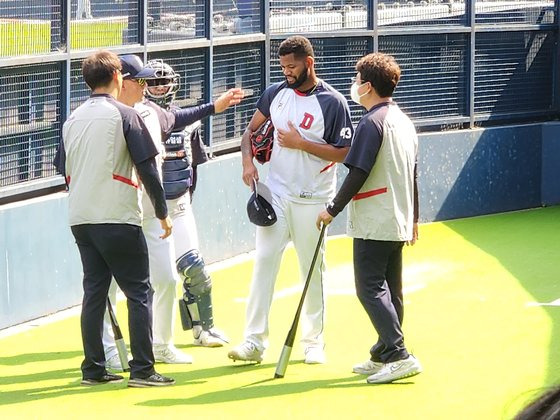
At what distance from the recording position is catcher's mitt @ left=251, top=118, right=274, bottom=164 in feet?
22.1

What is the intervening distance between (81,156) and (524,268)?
15.7ft

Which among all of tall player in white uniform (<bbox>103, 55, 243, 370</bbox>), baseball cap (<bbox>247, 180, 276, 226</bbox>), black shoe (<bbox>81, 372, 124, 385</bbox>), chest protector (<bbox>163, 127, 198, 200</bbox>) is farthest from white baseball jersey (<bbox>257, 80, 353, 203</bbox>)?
black shoe (<bbox>81, 372, 124, 385</bbox>)

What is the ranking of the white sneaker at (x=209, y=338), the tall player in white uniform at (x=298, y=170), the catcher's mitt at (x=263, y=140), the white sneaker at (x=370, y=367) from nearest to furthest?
the white sneaker at (x=370, y=367) → the tall player in white uniform at (x=298, y=170) → the catcher's mitt at (x=263, y=140) → the white sneaker at (x=209, y=338)

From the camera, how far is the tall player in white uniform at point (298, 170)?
6516 millimetres

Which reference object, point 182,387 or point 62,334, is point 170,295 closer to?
point 182,387

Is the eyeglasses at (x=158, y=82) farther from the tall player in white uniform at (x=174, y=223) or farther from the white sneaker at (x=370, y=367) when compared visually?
the white sneaker at (x=370, y=367)

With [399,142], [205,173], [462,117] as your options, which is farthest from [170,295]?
[462,117]

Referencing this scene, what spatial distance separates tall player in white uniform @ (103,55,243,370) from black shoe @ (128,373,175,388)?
508 millimetres

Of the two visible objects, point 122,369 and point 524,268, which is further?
point 524,268

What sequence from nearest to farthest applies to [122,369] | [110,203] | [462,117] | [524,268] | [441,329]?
1. [110,203]
2. [122,369]
3. [441,329]
4. [524,268]
5. [462,117]

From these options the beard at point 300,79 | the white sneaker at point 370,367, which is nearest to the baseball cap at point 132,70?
the beard at point 300,79

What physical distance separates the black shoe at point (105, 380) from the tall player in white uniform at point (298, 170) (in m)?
0.66

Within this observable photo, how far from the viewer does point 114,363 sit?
667 cm

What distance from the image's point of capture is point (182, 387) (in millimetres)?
6230
